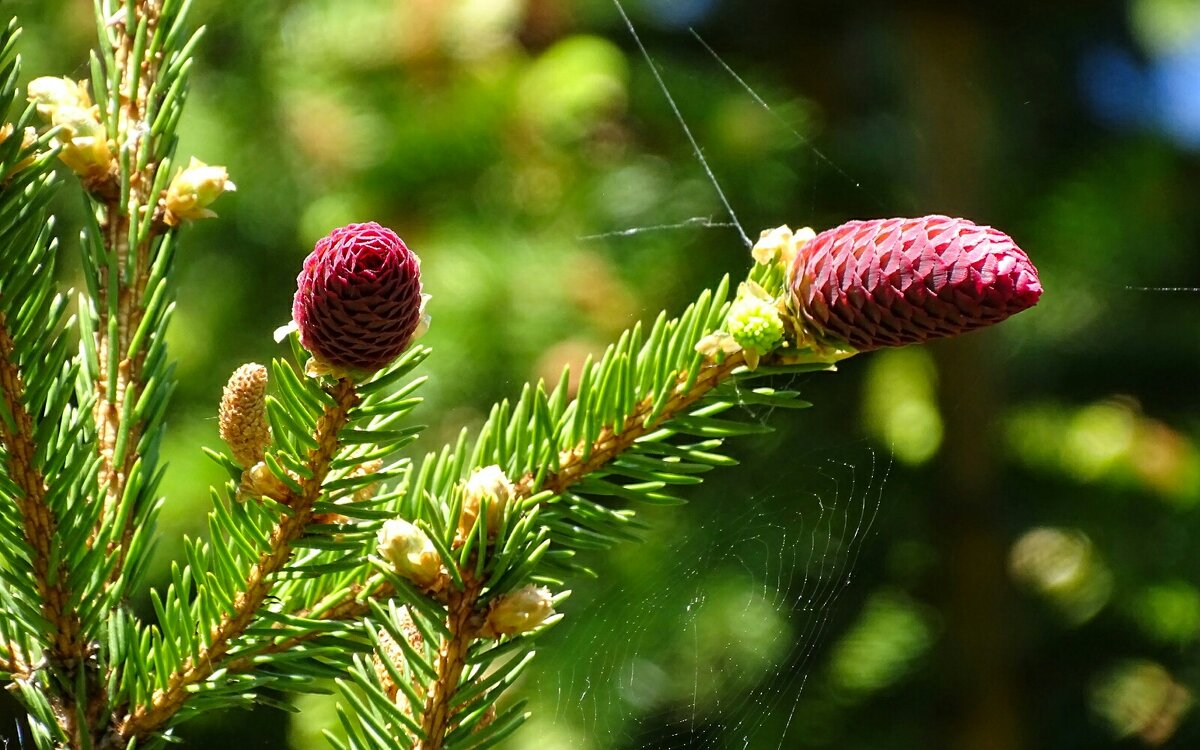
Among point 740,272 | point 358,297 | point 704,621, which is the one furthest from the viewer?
point 740,272

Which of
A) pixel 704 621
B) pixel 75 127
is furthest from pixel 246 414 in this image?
pixel 704 621

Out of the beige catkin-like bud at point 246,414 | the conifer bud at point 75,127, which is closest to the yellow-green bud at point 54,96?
the conifer bud at point 75,127

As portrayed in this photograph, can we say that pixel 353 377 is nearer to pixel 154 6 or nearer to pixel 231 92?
pixel 154 6

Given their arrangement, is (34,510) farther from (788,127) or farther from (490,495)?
(788,127)

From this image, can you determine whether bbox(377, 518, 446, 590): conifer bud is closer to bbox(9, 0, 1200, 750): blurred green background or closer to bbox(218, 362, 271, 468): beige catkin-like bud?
bbox(218, 362, 271, 468): beige catkin-like bud

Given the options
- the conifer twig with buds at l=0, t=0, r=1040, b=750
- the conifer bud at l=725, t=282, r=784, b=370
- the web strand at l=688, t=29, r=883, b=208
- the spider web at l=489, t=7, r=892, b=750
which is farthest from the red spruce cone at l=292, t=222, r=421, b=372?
the web strand at l=688, t=29, r=883, b=208

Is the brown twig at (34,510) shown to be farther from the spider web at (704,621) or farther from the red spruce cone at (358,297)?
the spider web at (704,621)
